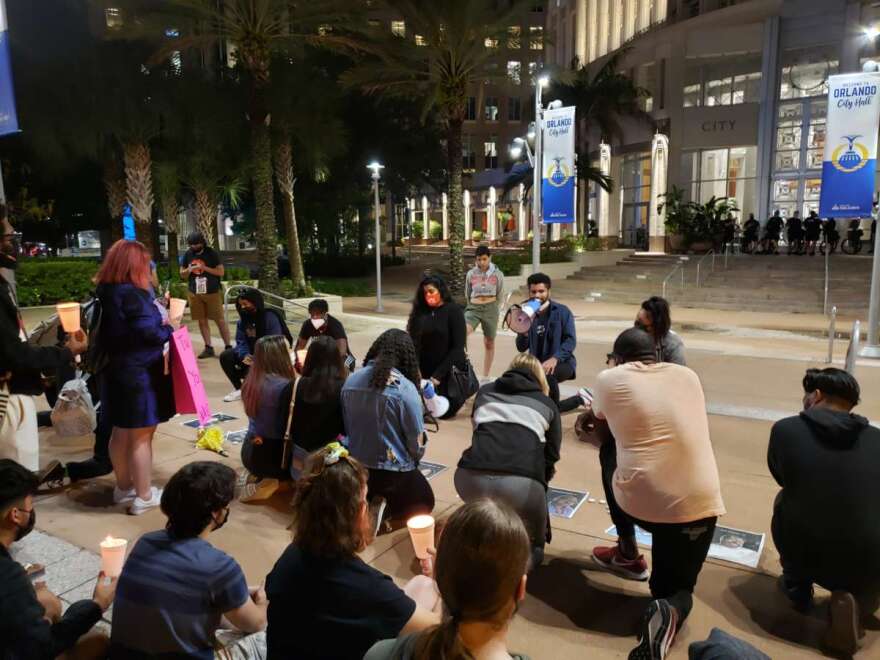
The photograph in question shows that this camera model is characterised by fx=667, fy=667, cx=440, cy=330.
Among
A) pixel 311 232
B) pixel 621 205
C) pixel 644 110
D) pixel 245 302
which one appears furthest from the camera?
pixel 621 205

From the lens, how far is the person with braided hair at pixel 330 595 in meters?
2.13

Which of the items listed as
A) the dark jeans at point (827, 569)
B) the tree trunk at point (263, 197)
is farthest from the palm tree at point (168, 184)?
the dark jeans at point (827, 569)

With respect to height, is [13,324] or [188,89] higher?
[188,89]

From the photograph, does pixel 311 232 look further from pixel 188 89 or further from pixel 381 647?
pixel 381 647

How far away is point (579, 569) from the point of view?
12.6ft

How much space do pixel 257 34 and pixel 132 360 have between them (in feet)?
43.5

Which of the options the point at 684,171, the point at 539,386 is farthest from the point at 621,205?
the point at 539,386

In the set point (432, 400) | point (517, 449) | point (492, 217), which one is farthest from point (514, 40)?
point (492, 217)

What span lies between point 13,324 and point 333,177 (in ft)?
78.6

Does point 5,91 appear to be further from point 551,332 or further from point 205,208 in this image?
point 205,208

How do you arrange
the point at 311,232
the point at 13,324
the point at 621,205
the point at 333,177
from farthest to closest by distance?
the point at 621,205, the point at 311,232, the point at 333,177, the point at 13,324

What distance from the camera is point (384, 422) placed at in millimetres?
3998

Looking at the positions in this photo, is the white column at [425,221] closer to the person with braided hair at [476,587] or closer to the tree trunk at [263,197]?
the tree trunk at [263,197]

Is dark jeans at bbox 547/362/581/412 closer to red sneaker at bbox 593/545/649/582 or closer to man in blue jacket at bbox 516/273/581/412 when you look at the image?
Result: man in blue jacket at bbox 516/273/581/412
